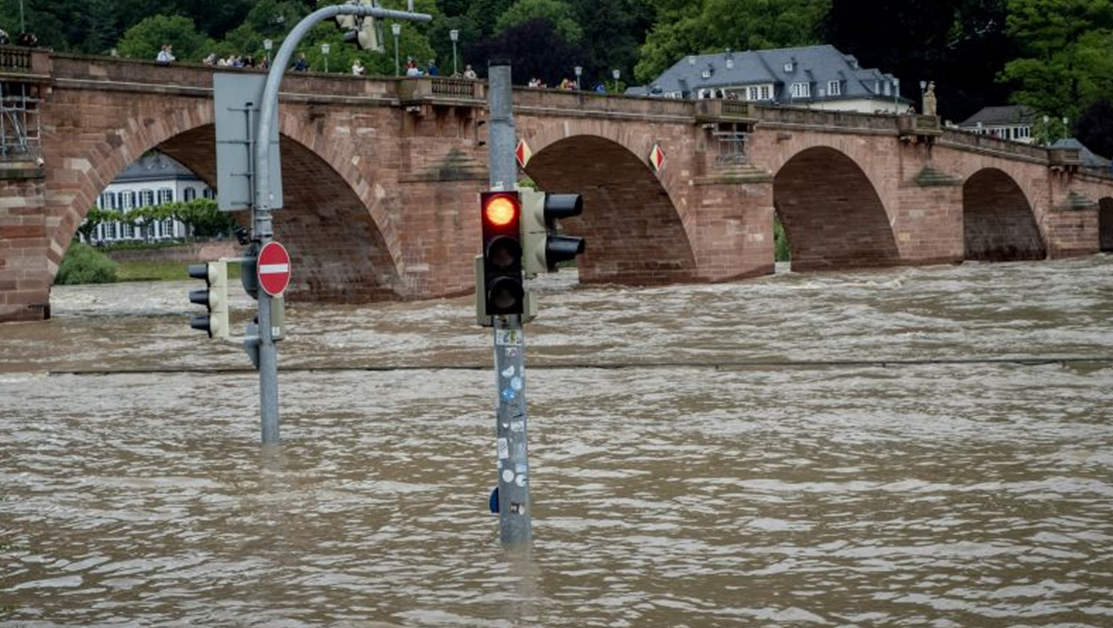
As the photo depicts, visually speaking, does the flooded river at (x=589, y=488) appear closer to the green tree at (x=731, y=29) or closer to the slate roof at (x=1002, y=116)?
the slate roof at (x=1002, y=116)

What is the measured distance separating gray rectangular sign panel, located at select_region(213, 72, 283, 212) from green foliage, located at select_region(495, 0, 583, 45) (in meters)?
93.0

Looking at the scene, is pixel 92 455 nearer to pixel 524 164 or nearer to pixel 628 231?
pixel 524 164

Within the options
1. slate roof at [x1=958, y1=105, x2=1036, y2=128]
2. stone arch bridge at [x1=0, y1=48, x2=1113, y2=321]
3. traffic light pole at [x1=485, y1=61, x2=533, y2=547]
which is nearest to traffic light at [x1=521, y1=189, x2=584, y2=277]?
traffic light pole at [x1=485, y1=61, x2=533, y2=547]

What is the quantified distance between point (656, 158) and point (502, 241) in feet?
129

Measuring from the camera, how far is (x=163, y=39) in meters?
103

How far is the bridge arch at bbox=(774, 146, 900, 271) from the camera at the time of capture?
59.4 metres

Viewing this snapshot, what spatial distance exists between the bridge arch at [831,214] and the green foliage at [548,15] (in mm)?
47925

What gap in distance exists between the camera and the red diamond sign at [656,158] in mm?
49125

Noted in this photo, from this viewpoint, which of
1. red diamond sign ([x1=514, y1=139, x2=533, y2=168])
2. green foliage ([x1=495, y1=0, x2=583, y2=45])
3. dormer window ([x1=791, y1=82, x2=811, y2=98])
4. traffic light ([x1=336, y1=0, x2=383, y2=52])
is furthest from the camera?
green foliage ([x1=495, y1=0, x2=583, y2=45])

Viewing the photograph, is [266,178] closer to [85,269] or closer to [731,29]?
[85,269]

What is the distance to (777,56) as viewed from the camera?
100 metres

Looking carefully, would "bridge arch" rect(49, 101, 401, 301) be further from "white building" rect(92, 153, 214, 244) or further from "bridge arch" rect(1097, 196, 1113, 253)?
"white building" rect(92, 153, 214, 244)

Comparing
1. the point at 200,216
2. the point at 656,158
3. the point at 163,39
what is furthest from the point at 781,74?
the point at 656,158

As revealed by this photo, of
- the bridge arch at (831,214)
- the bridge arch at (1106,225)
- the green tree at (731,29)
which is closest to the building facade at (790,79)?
the green tree at (731,29)
